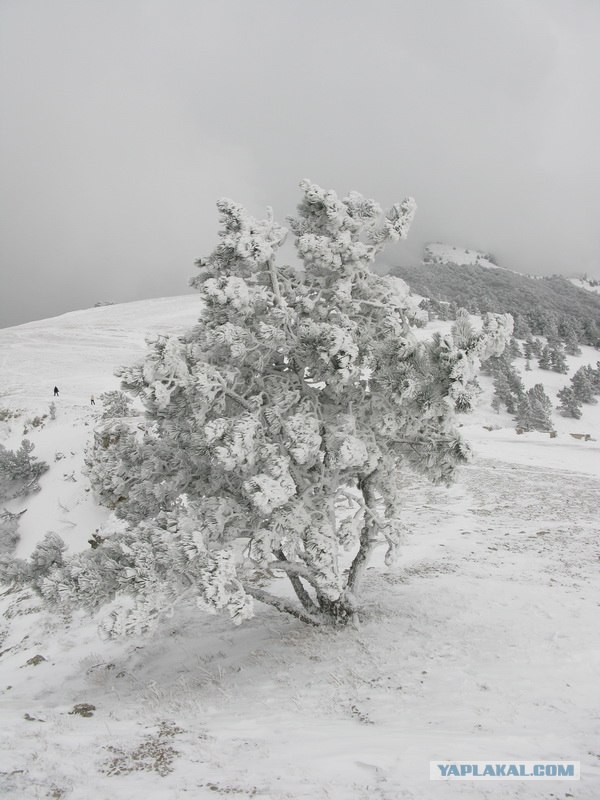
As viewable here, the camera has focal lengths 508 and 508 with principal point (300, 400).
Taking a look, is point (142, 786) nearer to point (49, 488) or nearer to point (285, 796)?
point (285, 796)

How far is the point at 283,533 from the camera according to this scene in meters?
7.99

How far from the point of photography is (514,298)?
3755 inches

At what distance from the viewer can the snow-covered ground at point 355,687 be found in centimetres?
546

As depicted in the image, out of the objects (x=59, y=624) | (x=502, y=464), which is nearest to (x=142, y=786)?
(x=59, y=624)

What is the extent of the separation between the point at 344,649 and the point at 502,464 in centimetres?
2089

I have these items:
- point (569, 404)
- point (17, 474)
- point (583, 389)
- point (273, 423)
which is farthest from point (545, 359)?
point (273, 423)

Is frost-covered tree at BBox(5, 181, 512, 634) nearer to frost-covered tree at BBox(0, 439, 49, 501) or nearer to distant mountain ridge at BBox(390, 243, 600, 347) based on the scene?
frost-covered tree at BBox(0, 439, 49, 501)

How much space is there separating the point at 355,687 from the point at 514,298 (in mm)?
98888

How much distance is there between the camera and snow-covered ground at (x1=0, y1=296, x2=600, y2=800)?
5457mm

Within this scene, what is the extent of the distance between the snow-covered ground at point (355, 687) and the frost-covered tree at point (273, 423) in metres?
1.48

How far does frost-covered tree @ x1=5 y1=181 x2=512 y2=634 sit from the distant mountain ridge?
231 ft

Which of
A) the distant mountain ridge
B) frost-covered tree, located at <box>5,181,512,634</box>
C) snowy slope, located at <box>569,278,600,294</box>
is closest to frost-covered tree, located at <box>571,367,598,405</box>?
the distant mountain ridge

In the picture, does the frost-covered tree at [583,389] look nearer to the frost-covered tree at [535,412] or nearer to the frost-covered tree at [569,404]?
the frost-covered tree at [569,404]

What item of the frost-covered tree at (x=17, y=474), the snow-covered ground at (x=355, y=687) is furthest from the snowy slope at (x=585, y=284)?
the frost-covered tree at (x=17, y=474)
